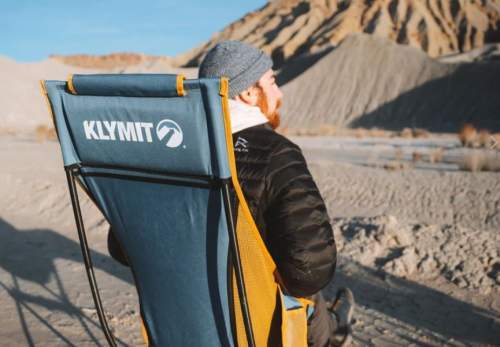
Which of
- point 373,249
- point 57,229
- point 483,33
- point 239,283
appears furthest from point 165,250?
point 483,33

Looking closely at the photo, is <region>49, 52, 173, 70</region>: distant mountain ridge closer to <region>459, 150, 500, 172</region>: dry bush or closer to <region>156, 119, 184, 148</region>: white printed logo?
<region>459, 150, 500, 172</region>: dry bush

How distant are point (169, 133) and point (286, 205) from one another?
1.52ft

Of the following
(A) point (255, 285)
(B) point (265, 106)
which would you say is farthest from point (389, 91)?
(A) point (255, 285)

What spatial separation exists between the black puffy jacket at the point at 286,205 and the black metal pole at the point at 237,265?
192 mm

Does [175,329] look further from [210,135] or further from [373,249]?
[373,249]

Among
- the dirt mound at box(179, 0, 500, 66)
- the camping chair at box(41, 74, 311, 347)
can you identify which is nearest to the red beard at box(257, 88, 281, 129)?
the camping chair at box(41, 74, 311, 347)

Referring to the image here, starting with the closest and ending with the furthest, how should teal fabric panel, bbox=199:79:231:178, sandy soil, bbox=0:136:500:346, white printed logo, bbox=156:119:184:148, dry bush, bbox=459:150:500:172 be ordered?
teal fabric panel, bbox=199:79:231:178
white printed logo, bbox=156:119:184:148
sandy soil, bbox=0:136:500:346
dry bush, bbox=459:150:500:172

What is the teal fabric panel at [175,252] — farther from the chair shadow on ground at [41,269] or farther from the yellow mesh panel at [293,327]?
the chair shadow on ground at [41,269]

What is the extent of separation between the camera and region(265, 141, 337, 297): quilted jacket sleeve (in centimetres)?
163

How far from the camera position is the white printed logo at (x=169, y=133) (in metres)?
1.48

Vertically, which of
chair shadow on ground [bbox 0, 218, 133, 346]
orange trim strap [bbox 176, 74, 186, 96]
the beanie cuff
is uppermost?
orange trim strap [bbox 176, 74, 186, 96]

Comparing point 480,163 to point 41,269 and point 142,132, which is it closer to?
point 41,269

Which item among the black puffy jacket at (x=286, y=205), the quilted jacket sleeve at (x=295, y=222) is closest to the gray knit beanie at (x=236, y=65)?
the black puffy jacket at (x=286, y=205)

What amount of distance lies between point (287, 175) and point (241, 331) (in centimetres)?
59
